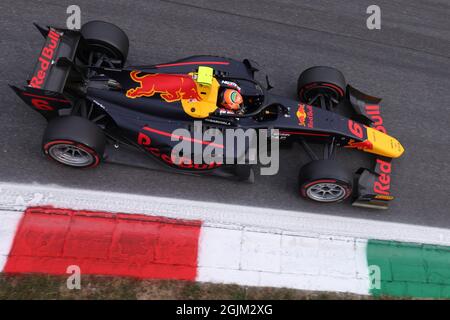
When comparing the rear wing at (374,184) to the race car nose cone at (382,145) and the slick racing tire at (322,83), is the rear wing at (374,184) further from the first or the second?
the slick racing tire at (322,83)

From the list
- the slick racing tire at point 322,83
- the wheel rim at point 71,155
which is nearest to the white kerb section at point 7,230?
the wheel rim at point 71,155

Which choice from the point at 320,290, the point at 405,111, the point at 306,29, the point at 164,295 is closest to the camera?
the point at 164,295

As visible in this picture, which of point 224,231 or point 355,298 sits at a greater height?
point 224,231

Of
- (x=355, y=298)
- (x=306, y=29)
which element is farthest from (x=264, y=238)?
(x=306, y=29)

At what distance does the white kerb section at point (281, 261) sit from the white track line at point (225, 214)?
0.15m

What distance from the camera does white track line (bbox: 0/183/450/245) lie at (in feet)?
18.1

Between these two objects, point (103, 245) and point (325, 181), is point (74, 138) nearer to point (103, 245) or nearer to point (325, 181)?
point (103, 245)

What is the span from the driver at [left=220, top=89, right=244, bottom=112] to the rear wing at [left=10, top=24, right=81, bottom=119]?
2.03m

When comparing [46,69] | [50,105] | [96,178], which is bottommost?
[96,178]

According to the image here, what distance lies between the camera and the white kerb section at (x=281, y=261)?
5.44 meters

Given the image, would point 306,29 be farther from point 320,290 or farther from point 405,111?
point 320,290

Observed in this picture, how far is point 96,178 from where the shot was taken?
581cm

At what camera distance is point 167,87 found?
5.58 meters
